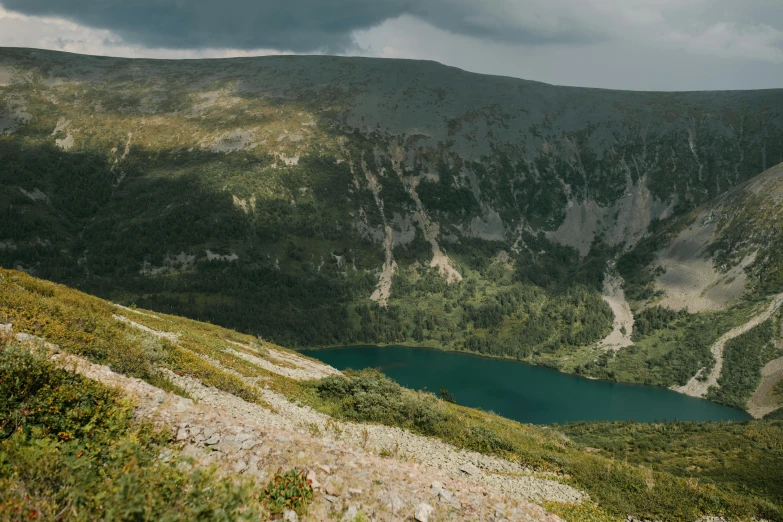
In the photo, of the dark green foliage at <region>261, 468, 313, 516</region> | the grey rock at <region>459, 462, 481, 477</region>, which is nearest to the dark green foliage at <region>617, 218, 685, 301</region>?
the grey rock at <region>459, 462, 481, 477</region>

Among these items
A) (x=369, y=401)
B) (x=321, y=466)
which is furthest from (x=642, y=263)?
(x=321, y=466)

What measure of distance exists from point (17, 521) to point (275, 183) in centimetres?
19599

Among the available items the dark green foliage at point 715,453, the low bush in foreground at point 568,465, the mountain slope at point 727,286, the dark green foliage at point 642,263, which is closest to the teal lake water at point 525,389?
the mountain slope at point 727,286

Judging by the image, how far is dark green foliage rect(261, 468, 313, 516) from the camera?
8359 mm

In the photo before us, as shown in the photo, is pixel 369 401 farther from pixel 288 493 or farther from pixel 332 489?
pixel 288 493

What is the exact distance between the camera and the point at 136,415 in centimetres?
1065

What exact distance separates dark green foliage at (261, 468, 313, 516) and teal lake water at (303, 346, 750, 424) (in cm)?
9671

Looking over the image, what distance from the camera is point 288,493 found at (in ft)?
28.3

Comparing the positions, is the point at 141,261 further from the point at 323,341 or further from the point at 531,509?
the point at 531,509

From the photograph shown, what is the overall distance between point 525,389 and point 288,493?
405ft

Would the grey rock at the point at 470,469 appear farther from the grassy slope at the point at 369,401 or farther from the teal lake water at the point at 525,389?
the teal lake water at the point at 525,389

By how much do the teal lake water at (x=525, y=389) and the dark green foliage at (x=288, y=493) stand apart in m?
96.7

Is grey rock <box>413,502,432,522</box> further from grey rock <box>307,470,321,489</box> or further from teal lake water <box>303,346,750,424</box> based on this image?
teal lake water <box>303,346,750,424</box>

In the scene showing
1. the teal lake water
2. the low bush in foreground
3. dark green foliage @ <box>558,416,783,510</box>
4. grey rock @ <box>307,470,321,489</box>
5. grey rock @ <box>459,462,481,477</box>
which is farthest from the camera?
the teal lake water
